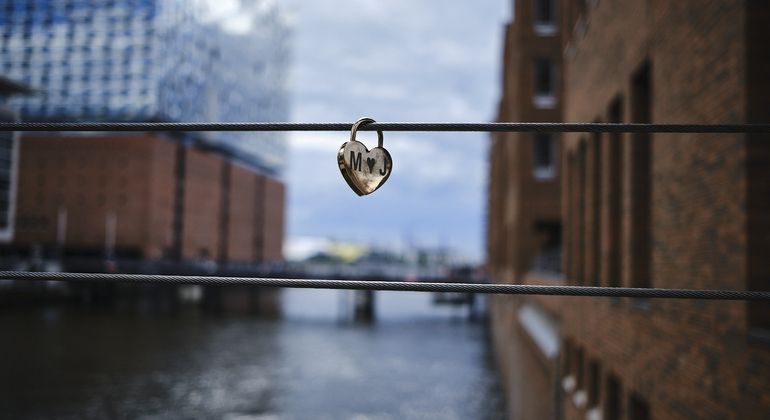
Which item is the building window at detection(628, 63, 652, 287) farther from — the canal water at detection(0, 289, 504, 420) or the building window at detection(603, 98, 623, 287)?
the canal water at detection(0, 289, 504, 420)

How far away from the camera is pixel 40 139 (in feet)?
228

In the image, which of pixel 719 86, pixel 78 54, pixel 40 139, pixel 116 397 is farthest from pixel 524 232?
pixel 78 54

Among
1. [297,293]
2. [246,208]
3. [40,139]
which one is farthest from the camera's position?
[297,293]

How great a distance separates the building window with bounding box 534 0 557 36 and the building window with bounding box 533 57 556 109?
1409mm

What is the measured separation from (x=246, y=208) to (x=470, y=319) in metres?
39.5

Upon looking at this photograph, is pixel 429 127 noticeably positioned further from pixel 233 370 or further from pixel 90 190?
pixel 90 190

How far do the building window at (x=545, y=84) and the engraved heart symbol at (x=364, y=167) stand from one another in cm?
3034

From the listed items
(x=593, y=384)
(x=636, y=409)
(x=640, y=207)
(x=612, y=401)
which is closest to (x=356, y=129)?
(x=640, y=207)

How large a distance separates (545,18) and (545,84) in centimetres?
328

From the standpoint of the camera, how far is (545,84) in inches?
1238

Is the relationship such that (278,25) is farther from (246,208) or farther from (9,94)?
(9,94)

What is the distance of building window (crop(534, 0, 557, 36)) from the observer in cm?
3089

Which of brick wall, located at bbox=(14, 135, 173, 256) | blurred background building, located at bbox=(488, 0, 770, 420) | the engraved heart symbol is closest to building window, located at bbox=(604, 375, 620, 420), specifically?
blurred background building, located at bbox=(488, 0, 770, 420)

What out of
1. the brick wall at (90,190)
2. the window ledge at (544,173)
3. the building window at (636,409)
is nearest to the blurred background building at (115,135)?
the brick wall at (90,190)
